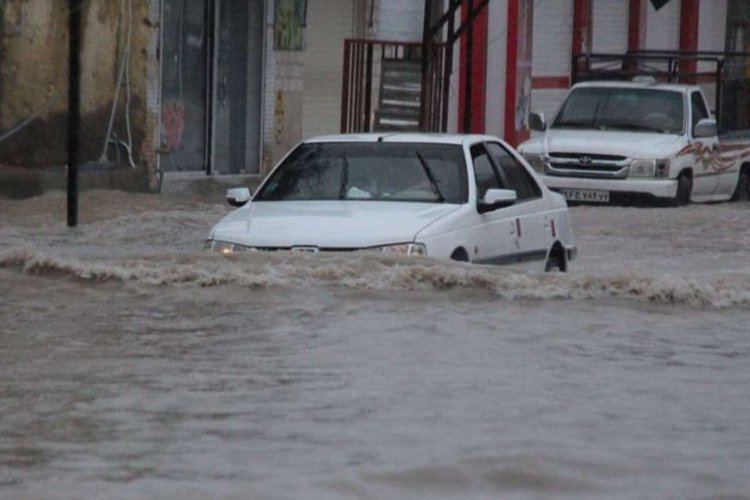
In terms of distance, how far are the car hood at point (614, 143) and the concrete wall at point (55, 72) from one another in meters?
4.61

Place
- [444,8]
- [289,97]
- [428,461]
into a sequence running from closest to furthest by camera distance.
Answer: [428,461]
[289,97]
[444,8]

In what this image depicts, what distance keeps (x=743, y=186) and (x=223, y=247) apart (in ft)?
46.1

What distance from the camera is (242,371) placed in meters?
8.54

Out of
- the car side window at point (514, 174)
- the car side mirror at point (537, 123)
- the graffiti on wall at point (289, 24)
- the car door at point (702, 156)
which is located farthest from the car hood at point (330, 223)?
the graffiti on wall at point (289, 24)

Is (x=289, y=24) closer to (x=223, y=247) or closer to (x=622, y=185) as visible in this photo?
(x=622, y=185)

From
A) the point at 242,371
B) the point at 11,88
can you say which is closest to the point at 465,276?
the point at 242,371

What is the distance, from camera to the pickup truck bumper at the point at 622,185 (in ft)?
65.8

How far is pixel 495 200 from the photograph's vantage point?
1147 centimetres

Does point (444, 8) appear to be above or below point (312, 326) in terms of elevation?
above

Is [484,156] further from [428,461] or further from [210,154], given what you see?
[210,154]

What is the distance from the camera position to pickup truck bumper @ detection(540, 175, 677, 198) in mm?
20047

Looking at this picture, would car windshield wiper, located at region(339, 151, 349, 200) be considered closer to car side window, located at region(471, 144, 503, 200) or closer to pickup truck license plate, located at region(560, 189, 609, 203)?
car side window, located at region(471, 144, 503, 200)

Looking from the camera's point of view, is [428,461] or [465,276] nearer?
[428,461]

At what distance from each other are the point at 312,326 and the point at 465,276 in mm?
1343
